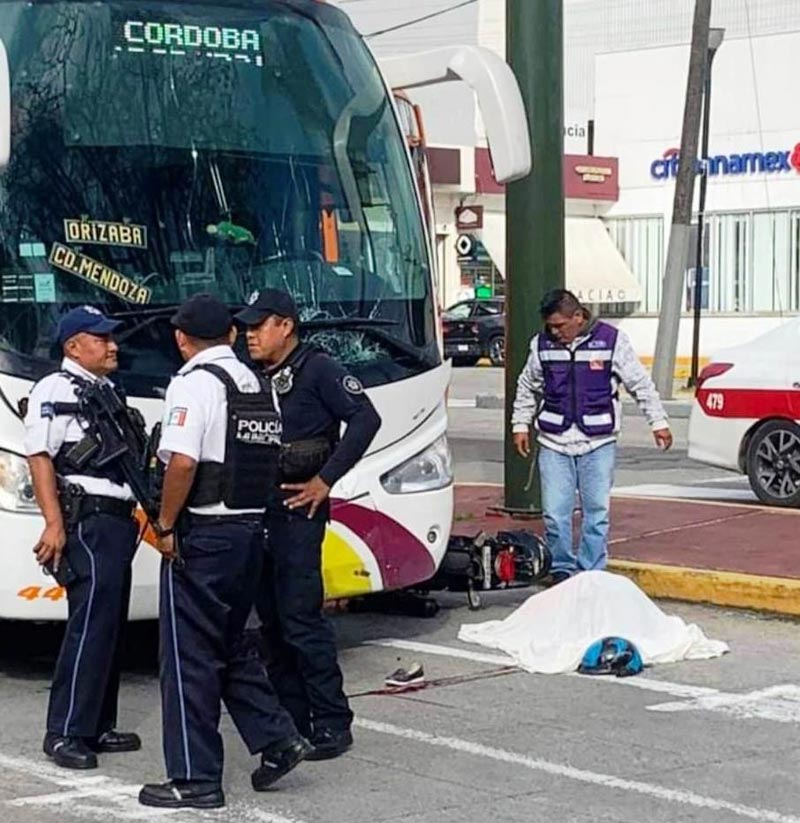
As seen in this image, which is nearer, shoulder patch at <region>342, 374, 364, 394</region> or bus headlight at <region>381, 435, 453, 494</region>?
shoulder patch at <region>342, 374, 364, 394</region>

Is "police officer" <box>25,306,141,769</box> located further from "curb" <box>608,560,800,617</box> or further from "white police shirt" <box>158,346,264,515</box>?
"curb" <box>608,560,800,617</box>

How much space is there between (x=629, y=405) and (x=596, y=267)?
15.1m

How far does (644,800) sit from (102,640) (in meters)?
2.12

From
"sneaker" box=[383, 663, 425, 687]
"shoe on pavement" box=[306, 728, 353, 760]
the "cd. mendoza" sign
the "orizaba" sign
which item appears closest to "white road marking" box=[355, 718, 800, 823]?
"shoe on pavement" box=[306, 728, 353, 760]

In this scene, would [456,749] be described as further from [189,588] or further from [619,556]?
[619,556]

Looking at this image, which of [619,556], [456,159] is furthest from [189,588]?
[456,159]

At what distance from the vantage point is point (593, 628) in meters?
8.84

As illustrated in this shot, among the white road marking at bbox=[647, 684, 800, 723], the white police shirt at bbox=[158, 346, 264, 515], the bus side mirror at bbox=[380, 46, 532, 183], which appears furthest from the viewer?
the bus side mirror at bbox=[380, 46, 532, 183]

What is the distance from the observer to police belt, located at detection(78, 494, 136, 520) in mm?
6914

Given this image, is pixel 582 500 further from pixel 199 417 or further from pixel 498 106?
pixel 199 417

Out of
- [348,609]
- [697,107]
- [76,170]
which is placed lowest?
[348,609]

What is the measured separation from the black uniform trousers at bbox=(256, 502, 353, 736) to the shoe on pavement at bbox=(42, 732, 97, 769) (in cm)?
79

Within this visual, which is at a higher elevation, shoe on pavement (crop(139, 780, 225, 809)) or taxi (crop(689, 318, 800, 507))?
taxi (crop(689, 318, 800, 507))

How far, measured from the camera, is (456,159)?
137ft
